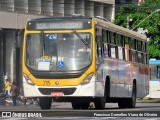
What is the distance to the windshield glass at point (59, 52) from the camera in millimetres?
28989

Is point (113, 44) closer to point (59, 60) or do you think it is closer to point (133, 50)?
point (133, 50)

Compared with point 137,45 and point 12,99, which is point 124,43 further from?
point 12,99

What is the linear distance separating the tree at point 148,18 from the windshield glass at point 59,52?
39.8m

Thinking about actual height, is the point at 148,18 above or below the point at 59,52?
above

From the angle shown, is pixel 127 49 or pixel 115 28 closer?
pixel 115 28

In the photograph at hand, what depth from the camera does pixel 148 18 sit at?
69688mm

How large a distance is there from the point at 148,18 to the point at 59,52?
135 feet

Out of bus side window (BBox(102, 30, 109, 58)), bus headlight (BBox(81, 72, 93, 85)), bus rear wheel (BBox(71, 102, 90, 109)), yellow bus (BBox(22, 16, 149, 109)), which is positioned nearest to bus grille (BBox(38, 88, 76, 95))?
yellow bus (BBox(22, 16, 149, 109))

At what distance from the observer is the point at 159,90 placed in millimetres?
55750

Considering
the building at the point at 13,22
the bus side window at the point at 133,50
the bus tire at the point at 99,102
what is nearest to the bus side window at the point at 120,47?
the bus side window at the point at 133,50

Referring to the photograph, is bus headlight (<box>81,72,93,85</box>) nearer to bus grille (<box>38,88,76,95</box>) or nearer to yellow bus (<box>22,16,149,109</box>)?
yellow bus (<box>22,16,149,109</box>)

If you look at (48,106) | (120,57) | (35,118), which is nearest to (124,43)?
(120,57)

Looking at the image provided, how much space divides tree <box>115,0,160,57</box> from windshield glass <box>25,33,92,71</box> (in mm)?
39771

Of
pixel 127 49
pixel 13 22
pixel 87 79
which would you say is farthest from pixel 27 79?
pixel 13 22
